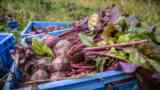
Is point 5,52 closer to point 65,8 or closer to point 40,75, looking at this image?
point 40,75

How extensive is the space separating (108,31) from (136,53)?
0.68 metres

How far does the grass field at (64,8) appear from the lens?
763cm

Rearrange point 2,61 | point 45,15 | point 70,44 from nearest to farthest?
point 70,44, point 2,61, point 45,15

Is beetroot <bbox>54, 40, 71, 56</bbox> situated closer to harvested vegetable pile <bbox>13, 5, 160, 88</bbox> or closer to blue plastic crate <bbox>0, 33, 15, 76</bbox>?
harvested vegetable pile <bbox>13, 5, 160, 88</bbox>

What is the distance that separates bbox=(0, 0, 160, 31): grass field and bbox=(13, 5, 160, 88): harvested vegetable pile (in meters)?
3.56

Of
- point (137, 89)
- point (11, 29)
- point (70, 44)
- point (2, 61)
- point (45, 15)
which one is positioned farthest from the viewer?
point (45, 15)

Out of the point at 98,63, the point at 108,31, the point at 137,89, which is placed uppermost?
the point at 108,31

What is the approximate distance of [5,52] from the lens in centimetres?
430

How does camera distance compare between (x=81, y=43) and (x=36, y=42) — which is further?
(x=36, y=42)

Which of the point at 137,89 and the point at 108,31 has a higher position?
the point at 108,31

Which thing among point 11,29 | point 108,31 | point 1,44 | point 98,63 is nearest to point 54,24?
point 11,29

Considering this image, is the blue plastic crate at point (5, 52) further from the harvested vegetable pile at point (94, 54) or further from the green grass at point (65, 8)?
the green grass at point (65, 8)

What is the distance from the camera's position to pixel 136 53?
3.15m

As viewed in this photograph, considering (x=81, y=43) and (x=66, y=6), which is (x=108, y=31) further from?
(x=66, y=6)
